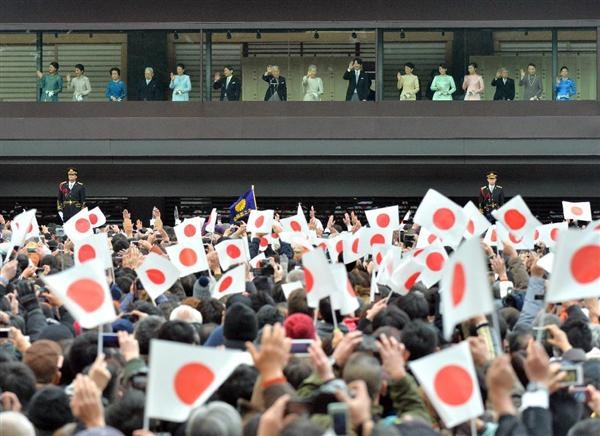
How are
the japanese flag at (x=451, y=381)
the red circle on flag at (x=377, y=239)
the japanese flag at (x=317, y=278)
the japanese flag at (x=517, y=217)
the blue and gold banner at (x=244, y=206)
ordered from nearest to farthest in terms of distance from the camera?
the japanese flag at (x=451, y=381) < the japanese flag at (x=317, y=278) < the japanese flag at (x=517, y=217) < the red circle on flag at (x=377, y=239) < the blue and gold banner at (x=244, y=206)

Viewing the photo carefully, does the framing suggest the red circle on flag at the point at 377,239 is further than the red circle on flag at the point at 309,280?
Yes

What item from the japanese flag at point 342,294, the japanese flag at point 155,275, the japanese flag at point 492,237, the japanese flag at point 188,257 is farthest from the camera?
the japanese flag at point 492,237

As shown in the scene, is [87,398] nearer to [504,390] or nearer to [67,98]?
[504,390]

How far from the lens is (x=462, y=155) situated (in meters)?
33.3

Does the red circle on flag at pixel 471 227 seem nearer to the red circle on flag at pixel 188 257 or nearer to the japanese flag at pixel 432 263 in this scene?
the japanese flag at pixel 432 263

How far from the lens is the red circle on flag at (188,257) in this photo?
14.4 meters

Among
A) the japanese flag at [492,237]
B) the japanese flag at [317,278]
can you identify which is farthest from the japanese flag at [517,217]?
the japanese flag at [317,278]

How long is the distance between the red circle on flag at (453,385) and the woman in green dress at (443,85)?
25626 millimetres

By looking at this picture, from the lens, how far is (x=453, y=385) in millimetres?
6738

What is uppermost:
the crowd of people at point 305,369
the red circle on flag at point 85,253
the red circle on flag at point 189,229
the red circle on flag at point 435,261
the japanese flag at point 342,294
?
the red circle on flag at point 189,229

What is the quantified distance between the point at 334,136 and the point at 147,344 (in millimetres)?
24426

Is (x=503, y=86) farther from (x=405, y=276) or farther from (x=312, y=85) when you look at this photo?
(x=405, y=276)

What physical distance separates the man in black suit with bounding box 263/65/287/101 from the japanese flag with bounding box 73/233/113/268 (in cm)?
1827

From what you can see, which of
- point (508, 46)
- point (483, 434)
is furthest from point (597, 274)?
point (508, 46)
